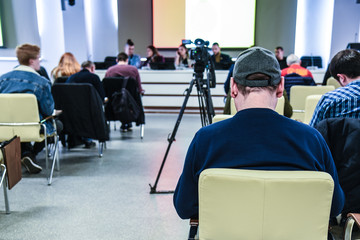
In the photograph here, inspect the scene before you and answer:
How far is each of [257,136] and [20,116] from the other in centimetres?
262

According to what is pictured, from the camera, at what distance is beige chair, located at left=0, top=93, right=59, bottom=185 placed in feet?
9.78

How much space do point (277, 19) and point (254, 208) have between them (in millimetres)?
8602

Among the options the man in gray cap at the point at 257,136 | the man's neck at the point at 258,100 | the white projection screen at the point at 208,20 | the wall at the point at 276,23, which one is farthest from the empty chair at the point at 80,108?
the wall at the point at 276,23

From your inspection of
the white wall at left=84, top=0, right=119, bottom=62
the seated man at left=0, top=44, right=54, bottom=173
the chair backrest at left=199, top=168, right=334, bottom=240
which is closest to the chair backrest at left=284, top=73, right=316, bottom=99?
the seated man at left=0, top=44, right=54, bottom=173

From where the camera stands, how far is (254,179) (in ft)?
3.32

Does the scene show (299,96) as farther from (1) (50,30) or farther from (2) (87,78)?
(1) (50,30)

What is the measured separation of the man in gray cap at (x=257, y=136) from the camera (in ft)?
3.54

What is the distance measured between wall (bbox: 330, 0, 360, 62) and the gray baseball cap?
23.2 ft

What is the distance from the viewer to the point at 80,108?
150 inches

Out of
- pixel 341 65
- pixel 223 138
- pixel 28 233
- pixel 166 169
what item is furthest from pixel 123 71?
pixel 223 138

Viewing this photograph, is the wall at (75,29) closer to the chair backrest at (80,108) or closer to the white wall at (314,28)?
the chair backrest at (80,108)

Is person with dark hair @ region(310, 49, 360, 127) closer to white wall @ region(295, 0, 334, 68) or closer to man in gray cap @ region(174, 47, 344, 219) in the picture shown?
man in gray cap @ region(174, 47, 344, 219)

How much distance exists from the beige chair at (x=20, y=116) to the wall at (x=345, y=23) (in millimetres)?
6544

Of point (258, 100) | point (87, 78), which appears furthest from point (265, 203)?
point (87, 78)
